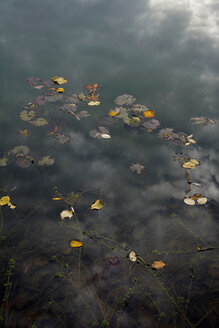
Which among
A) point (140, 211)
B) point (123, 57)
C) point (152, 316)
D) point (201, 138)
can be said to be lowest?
point (152, 316)

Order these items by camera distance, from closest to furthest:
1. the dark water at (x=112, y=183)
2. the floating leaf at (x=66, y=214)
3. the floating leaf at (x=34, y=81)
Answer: the dark water at (x=112, y=183), the floating leaf at (x=66, y=214), the floating leaf at (x=34, y=81)

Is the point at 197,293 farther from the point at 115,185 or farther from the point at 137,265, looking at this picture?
the point at 115,185

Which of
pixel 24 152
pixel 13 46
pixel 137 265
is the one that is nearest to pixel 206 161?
pixel 137 265

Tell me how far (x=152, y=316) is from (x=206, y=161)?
1402 mm

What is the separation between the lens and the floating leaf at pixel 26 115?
2.86 meters

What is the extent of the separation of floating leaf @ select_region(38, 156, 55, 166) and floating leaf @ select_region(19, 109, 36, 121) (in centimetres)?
59

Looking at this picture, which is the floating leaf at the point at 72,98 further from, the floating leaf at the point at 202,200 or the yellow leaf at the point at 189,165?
the floating leaf at the point at 202,200

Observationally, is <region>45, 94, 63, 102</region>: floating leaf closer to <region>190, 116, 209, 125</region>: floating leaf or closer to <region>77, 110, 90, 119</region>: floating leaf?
<region>77, 110, 90, 119</region>: floating leaf

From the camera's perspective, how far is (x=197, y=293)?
167cm

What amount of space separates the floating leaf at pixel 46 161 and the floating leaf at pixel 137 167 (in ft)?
2.25

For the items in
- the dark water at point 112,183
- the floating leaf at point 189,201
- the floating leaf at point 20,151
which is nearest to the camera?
the dark water at point 112,183

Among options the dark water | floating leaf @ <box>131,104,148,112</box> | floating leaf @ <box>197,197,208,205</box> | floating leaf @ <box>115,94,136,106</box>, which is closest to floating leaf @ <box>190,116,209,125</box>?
the dark water

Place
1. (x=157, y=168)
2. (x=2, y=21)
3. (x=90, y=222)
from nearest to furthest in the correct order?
(x=90, y=222)
(x=157, y=168)
(x=2, y=21)

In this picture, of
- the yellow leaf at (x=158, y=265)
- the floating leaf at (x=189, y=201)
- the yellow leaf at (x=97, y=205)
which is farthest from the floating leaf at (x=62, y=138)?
the yellow leaf at (x=158, y=265)
